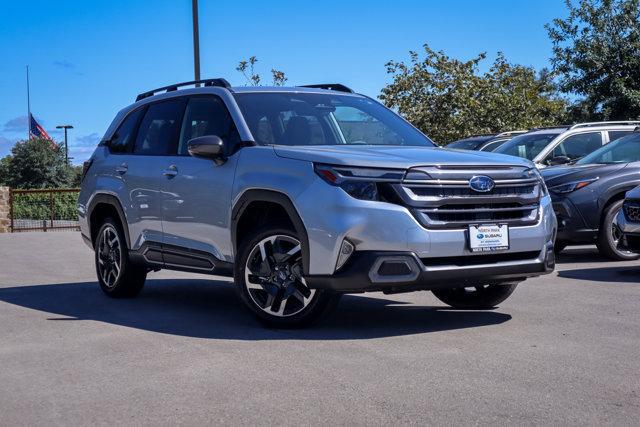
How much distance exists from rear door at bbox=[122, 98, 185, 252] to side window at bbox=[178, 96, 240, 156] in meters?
0.14

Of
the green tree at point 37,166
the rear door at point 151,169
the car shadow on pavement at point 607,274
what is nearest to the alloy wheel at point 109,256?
the rear door at point 151,169

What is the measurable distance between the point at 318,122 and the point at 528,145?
7.36m

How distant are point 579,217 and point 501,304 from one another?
3.66 m

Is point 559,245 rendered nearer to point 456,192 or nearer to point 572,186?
point 572,186

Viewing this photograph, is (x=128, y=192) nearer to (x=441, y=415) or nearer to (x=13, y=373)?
(x=13, y=373)

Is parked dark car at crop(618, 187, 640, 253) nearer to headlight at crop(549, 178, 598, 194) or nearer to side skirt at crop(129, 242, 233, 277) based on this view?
headlight at crop(549, 178, 598, 194)

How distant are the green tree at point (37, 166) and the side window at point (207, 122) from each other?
46680 mm

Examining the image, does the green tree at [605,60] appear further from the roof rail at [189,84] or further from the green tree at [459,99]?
the roof rail at [189,84]

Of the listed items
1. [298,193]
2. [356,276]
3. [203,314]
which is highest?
[298,193]

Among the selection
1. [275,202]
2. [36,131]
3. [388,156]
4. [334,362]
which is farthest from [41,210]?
[36,131]

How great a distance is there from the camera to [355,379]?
5.37m

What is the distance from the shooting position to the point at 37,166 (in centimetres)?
5366

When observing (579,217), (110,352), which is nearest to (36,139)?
(579,217)

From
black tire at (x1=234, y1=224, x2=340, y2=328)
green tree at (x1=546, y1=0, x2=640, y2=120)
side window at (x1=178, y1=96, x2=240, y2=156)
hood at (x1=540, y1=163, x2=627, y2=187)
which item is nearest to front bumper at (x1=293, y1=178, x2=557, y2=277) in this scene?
black tire at (x1=234, y1=224, x2=340, y2=328)
